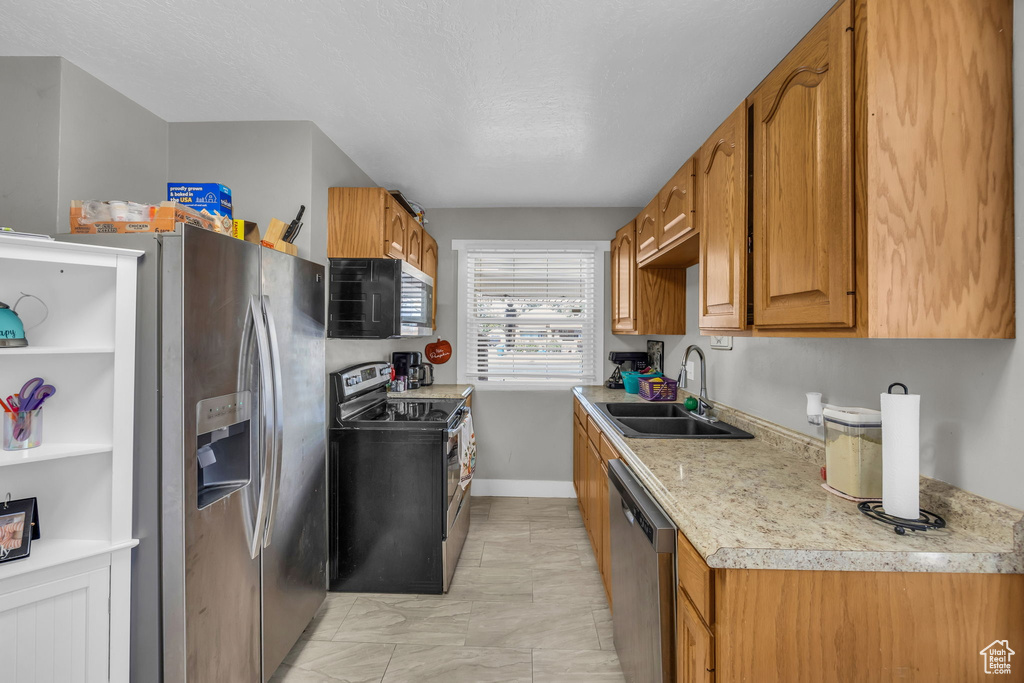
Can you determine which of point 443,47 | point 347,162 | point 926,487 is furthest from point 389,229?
point 926,487

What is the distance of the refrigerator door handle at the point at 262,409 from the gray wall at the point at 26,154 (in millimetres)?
943

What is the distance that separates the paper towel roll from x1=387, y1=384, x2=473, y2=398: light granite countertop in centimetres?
236

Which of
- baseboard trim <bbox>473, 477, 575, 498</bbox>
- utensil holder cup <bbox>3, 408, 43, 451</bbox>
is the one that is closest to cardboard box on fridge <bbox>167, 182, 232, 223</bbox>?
utensil holder cup <bbox>3, 408, 43, 451</bbox>

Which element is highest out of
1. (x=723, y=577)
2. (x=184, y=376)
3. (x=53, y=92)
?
(x=53, y=92)

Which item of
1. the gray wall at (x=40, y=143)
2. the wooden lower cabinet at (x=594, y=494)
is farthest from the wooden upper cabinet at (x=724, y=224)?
the gray wall at (x=40, y=143)

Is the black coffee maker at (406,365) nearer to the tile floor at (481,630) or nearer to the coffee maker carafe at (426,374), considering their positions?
the coffee maker carafe at (426,374)

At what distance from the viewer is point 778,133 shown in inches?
50.4

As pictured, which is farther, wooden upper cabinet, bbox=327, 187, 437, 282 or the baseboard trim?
the baseboard trim

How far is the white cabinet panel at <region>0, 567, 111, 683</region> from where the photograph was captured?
123 centimetres

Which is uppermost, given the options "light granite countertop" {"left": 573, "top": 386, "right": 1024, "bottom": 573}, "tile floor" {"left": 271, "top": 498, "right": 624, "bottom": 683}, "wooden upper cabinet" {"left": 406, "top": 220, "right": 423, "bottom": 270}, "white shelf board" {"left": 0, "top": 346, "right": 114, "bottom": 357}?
"wooden upper cabinet" {"left": 406, "top": 220, "right": 423, "bottom": 270}

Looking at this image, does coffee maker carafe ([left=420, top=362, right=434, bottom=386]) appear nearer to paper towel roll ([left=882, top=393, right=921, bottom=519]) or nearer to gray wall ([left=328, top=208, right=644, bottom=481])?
gray wall ([left=328, top=208, right=644, bottom=481])

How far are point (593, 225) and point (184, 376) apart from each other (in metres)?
3.23

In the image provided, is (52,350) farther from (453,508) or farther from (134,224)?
(453,508)

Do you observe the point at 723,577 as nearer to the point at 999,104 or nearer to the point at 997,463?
the point at 997,463
